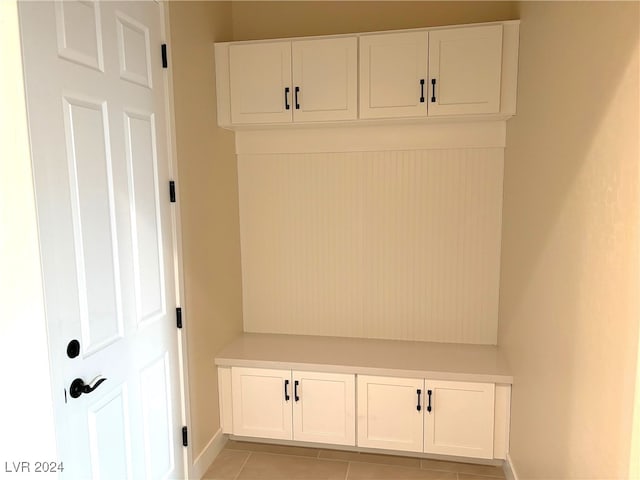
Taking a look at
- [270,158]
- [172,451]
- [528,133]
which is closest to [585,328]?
[528,133]

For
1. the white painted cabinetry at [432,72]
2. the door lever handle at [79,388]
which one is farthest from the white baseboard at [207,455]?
the white painted cabinetry at [432,72]

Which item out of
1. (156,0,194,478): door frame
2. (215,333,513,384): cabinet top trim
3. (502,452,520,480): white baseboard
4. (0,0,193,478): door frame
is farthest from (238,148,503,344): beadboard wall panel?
(0,0,193,478): door frame

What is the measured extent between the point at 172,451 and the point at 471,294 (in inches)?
75.1

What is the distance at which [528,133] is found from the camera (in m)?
2.18

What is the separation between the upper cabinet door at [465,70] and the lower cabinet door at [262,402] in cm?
177

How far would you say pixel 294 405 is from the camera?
2748 mm

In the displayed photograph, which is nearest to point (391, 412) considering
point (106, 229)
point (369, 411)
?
point (369, 411)

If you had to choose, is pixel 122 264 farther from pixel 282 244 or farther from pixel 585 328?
pixel 585 328

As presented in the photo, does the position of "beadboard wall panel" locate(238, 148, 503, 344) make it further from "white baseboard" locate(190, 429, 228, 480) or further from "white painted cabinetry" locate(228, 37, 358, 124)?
"white baseboard" locate(190, 429, 228, 480)

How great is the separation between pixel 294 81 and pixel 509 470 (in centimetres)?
242

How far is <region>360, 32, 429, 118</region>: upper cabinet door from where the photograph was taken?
254 centimetres

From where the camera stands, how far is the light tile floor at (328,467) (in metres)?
2.59

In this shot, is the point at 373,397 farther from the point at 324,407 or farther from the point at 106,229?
the point at 106,229

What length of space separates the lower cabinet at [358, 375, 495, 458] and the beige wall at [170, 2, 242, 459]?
886 mm
